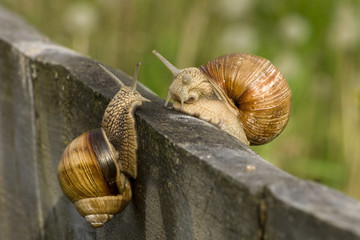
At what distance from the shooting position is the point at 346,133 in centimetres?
356

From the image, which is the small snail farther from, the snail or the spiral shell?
the spiral shell

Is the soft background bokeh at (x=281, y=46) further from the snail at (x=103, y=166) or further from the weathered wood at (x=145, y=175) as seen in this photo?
the snail at (x=103, y=166)

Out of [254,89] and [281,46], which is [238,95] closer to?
[254,89]

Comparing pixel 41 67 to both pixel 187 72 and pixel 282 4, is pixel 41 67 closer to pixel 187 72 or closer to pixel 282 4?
pixel 187 72

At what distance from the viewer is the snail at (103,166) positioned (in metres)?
1.60

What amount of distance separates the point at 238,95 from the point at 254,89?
0.05m

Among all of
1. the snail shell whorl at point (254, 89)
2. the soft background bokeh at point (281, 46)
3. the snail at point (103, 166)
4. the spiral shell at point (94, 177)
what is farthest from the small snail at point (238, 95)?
the soft background bokeh at point (281, 46)

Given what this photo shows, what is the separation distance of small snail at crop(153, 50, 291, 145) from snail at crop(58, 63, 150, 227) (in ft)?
0.55

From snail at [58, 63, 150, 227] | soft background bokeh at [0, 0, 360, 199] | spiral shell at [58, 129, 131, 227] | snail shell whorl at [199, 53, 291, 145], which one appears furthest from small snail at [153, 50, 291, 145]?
soft background bokeh at [0, 0, 360, 199]

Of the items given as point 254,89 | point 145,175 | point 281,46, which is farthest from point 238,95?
point 281,46

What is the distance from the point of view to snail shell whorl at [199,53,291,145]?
176cm

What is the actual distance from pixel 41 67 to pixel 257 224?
4.30ft

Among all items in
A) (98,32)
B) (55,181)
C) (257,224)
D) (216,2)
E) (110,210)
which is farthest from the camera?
(98,32)

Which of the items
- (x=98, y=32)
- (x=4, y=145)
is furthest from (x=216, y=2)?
(x=4, y=145)
